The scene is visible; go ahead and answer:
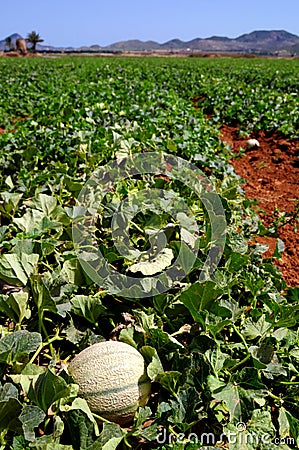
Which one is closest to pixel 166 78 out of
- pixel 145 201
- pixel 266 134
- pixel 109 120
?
pixel 266 134

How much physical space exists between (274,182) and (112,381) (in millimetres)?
4472

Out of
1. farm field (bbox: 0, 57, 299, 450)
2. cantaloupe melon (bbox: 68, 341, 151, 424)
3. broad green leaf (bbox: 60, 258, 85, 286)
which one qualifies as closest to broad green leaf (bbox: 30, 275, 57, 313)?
farm field (bbox: 0, 57, 299, 450)

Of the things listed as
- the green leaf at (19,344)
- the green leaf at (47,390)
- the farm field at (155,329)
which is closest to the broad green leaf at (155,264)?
the farm field at (155,329)

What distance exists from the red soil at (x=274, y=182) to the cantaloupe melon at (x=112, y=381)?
5.80ft

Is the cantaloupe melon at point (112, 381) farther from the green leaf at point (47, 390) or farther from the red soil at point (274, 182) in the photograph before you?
the red soil at point (274, 182)

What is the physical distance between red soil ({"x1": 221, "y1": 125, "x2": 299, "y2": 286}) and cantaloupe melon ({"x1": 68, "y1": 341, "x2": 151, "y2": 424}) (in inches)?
69.6

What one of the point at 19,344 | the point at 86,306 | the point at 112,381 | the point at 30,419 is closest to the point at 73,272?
the point at 86,306

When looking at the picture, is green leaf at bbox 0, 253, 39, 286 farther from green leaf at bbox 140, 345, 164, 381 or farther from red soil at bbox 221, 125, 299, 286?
red soil at bbox 221, 125, 299, 286

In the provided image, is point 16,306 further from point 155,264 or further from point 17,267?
point 155,264

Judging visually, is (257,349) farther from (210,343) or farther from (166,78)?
(166,78)

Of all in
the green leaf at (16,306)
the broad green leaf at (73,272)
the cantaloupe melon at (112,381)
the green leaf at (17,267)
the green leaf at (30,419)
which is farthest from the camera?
the broad green leaf at (73,272)

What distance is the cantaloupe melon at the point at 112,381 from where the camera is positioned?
2016 millimetres

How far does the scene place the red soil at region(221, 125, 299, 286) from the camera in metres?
3.92

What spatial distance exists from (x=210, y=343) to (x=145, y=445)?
0.54 metres
